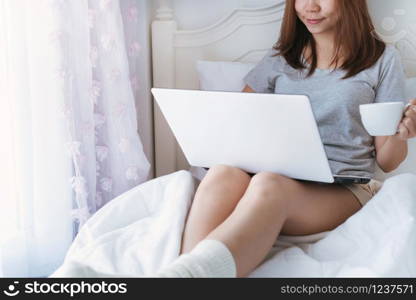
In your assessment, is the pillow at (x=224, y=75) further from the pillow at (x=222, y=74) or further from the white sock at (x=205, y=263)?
the white sock at (x=205, y=263)

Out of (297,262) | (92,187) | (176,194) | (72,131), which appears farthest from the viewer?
(92,187)

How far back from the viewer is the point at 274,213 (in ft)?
4.11

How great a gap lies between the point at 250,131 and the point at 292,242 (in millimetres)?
280

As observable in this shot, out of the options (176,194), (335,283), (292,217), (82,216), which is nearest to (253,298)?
(335,283)

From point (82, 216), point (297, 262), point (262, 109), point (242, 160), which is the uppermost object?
point (262, 109)

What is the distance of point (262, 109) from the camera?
1.24 metres

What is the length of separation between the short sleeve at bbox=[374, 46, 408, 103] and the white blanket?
247 millimetres

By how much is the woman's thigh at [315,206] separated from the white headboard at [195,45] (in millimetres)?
730

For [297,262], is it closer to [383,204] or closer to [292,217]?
[292,217]

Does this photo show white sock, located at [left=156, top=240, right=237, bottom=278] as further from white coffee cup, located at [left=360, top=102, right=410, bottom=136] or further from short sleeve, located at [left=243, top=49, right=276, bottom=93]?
short sleeve, located at [left=243, top=49, right=276, bottom=93]

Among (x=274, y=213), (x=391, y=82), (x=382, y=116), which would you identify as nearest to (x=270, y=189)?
(x=274, y=213)

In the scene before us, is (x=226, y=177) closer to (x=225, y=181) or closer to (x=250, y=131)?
(x=225, y=181)

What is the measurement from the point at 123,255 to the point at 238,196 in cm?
29

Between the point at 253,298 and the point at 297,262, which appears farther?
the point at 297,262
